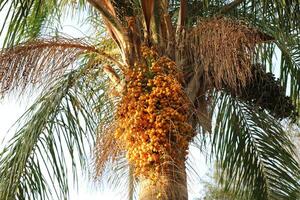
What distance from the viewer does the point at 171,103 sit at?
3418 mm

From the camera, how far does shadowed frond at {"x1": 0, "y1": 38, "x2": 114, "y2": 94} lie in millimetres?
3473

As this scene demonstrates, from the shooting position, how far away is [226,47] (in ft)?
11.0

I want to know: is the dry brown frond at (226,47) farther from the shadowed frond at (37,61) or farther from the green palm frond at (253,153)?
the green palm frond at (253,153)

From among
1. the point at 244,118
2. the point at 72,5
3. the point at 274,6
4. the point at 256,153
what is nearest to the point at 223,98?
the point at 244,118

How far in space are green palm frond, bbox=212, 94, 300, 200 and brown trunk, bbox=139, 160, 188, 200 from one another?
1526 mm

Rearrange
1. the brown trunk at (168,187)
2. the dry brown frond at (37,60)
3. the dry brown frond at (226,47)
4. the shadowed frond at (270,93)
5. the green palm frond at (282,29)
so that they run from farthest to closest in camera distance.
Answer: the shadowed frond at (270,93) < the green palm frond at (282,29) < the dry brown frond at (37,60) < the dry brown frond at (226,47) < the brown trunk at (168,187)

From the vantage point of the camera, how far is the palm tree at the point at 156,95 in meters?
3.34

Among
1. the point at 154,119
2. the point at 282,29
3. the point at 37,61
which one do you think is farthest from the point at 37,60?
the point at 282,29

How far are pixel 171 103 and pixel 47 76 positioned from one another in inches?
35.7

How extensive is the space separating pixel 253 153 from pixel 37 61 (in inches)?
88.3

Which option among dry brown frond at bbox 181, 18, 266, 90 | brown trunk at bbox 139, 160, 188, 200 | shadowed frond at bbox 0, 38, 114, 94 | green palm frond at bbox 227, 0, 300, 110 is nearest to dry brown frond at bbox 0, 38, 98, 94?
shadowed frond at bbox 0, 38, 114, 94

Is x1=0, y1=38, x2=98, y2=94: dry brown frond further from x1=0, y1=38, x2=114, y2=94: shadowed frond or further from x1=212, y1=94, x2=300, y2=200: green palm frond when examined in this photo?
x1=212, y1=94, x2=300, y2=200: green palm frond

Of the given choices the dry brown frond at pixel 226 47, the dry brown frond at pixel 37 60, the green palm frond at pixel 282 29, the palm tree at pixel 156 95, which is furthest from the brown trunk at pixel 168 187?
the green palm frond at pixel 282 29

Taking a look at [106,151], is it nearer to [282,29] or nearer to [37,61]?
[37,61]
